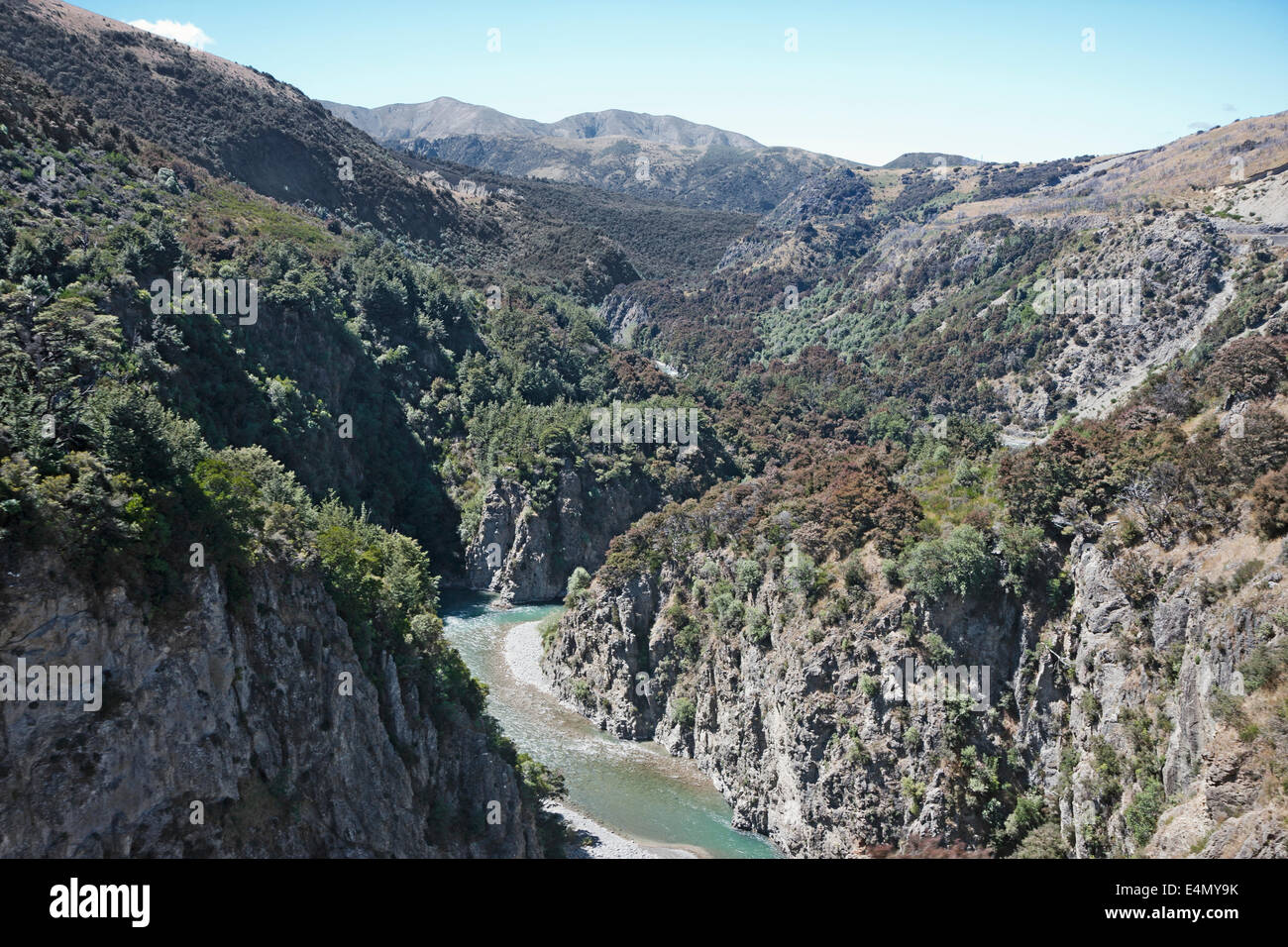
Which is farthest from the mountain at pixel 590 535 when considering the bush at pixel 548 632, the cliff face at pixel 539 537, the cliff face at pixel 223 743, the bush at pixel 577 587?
the bush at pixel 548 632

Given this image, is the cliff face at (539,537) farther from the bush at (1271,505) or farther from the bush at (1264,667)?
the bush at (1264,667)

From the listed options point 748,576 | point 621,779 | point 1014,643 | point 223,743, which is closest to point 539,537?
point 621,779

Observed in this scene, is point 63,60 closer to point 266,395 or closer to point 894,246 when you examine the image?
point 266,395

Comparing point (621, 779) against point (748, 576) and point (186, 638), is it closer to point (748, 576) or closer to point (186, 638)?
point (748, 576)

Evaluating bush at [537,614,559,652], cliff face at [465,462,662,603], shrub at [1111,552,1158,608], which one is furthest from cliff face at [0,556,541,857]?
cliff face at [465,462,662,603]

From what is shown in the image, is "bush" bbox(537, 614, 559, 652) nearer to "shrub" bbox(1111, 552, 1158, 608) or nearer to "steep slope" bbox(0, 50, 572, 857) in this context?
"steep slope" bbox(0, 50, 572, 857)
